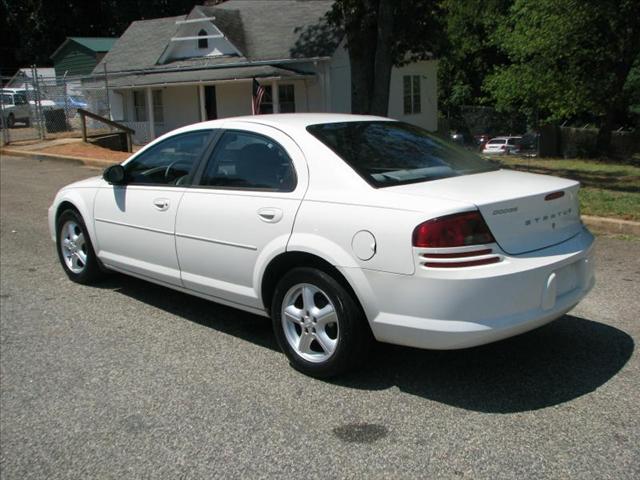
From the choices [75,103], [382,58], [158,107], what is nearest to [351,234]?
[382,58]

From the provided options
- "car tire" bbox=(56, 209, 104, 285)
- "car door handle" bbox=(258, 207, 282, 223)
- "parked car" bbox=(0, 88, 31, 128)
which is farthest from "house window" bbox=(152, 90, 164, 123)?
"car door handle" bbox=(258, 207, 282, 223)

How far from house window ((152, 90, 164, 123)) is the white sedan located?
24310 millimetres

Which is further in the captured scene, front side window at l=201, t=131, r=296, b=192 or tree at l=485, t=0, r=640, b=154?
tree at l=485, t=0, r=640, b=154

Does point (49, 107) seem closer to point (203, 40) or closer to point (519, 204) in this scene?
point (203, 40)

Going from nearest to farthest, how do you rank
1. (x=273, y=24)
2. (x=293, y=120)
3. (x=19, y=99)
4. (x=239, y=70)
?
(x=293, y=120)
(x=239, y=70)
(x=273, y=24)
(x=19, y=99)

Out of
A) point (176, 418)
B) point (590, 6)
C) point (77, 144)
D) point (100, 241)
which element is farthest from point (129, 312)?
point (590, 6)

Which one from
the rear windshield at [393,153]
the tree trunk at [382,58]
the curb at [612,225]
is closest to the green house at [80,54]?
the tree trunk at [382,58]

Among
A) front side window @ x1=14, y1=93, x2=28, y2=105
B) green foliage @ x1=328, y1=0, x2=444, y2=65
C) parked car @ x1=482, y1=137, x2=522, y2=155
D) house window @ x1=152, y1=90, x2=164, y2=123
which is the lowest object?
parked car @ x1=482, y1=137, x2=522, y2=155

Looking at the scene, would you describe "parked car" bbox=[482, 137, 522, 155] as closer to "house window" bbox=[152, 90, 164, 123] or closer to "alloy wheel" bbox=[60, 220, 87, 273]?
"house window" bbox=[152, 90, 164, 123]

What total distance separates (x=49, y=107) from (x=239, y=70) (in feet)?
24.8

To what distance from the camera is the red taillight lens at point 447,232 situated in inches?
143

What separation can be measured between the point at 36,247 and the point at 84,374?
4.32m

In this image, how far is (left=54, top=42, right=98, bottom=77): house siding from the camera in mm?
38531

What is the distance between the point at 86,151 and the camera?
1886 cm
